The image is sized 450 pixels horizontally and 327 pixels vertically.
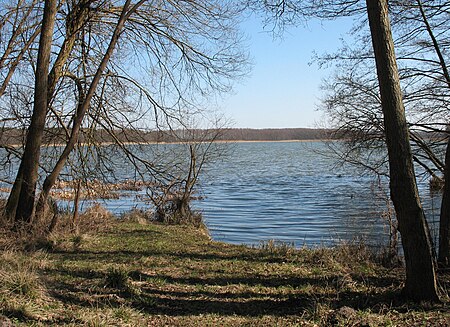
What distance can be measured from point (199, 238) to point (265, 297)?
18.0 ft

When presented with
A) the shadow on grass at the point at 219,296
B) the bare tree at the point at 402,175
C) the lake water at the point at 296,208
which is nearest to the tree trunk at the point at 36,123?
the lake water at the point at 296,208

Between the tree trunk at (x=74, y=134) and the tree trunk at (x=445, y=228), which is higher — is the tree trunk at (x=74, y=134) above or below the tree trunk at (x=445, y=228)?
above

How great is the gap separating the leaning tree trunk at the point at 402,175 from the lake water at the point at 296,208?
3435mm

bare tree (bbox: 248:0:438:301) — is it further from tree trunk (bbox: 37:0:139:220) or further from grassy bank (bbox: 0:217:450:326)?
tree trunk (bbox: 37:0:139:220)

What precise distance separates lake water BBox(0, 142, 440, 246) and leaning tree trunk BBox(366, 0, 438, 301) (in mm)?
3435

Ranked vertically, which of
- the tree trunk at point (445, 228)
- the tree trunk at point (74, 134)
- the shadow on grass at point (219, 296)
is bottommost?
the shadow on grass at point (219, 296)

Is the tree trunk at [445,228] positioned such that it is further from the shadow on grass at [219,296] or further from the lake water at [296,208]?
the shadow on grass at [219,296]

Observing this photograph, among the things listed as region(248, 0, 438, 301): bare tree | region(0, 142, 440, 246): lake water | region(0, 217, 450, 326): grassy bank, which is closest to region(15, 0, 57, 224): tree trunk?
region(0, 217, 450, 326): grassy bank

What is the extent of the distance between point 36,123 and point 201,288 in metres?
6.08

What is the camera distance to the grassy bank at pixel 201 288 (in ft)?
16.8

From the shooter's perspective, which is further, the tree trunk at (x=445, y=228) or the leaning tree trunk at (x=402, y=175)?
the tree trunk at (x=445, y=228)

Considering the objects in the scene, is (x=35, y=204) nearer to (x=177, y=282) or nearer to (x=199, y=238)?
(x=199, y=238)

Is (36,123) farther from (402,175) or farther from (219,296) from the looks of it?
(402,175)

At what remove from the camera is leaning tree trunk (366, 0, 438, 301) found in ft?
18.8
